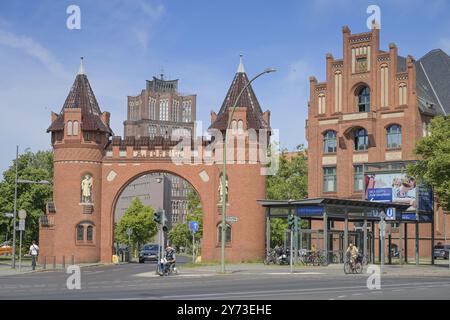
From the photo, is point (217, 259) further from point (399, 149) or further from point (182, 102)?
point (182, 102)

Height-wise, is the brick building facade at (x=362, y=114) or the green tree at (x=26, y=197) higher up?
the brick building facade at (x=362, y=114)

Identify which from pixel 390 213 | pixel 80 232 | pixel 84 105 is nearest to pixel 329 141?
pixel 390 213

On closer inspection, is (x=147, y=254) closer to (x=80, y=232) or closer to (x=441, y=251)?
(x=80, y=232)

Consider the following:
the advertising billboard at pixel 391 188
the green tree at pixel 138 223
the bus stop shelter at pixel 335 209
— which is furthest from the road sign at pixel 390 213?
the green tree at pixel 138 223

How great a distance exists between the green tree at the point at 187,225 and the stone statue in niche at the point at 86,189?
32.3 m

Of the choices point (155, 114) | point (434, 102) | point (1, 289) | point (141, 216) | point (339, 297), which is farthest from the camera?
point (155, 114)

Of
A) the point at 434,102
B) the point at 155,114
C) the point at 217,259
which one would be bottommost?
the point at 217,259

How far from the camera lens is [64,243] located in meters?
53.2

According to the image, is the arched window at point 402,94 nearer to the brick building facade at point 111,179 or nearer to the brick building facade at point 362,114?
the brick building facade at point 362,114

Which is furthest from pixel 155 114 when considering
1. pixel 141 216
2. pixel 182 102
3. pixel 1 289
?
pixel 1 289

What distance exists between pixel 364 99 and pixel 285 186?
18.7 meters

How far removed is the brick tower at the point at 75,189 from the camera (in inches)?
2105

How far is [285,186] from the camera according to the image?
83.2 metres
